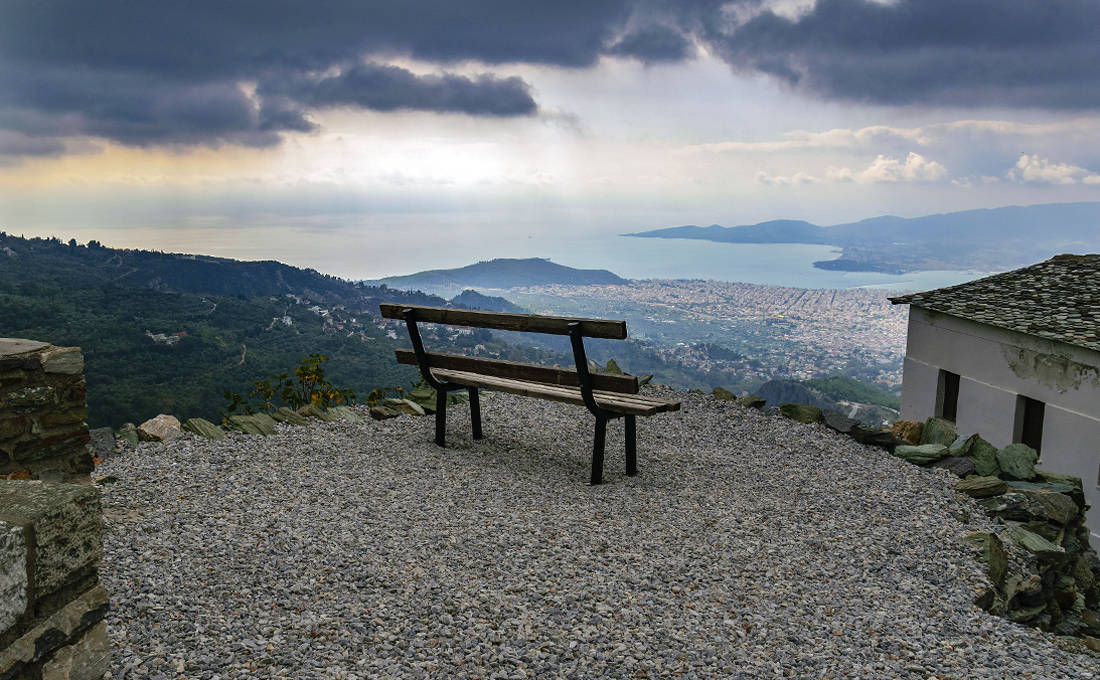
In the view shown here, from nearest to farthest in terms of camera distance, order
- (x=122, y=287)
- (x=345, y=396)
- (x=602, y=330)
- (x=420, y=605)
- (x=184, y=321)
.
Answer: (x=420, y=605) < (x=602, y=330) < (x=345, y=396) < (x=184, y=321) < (x=122, y=287)

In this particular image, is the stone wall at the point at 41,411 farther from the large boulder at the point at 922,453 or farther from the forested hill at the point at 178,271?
the forested hill at the point at 178,271

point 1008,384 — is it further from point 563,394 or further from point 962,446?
point 563,394

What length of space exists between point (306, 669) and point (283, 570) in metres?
1.15

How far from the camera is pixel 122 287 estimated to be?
110ft

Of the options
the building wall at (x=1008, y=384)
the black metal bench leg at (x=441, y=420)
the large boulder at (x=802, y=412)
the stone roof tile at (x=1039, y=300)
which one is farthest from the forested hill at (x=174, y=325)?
the stone roof tile at (x=1039, y=300)

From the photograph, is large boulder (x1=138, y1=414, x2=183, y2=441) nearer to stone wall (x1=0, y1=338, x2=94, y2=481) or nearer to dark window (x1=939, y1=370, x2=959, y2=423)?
stone wall (x1=0, y1=338, x2=94, y2=481)

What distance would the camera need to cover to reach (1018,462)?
7738 mm

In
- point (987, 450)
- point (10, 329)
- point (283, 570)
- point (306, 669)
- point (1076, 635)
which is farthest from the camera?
point (10, 329)

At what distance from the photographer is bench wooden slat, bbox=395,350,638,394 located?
6648mm

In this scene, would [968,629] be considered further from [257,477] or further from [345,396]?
[345,396]

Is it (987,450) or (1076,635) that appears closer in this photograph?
(1076,635)

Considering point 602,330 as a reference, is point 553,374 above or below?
below

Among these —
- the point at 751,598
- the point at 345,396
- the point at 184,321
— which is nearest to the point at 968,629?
the point at 751,598

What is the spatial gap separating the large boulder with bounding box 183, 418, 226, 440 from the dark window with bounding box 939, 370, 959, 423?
11809 mm
